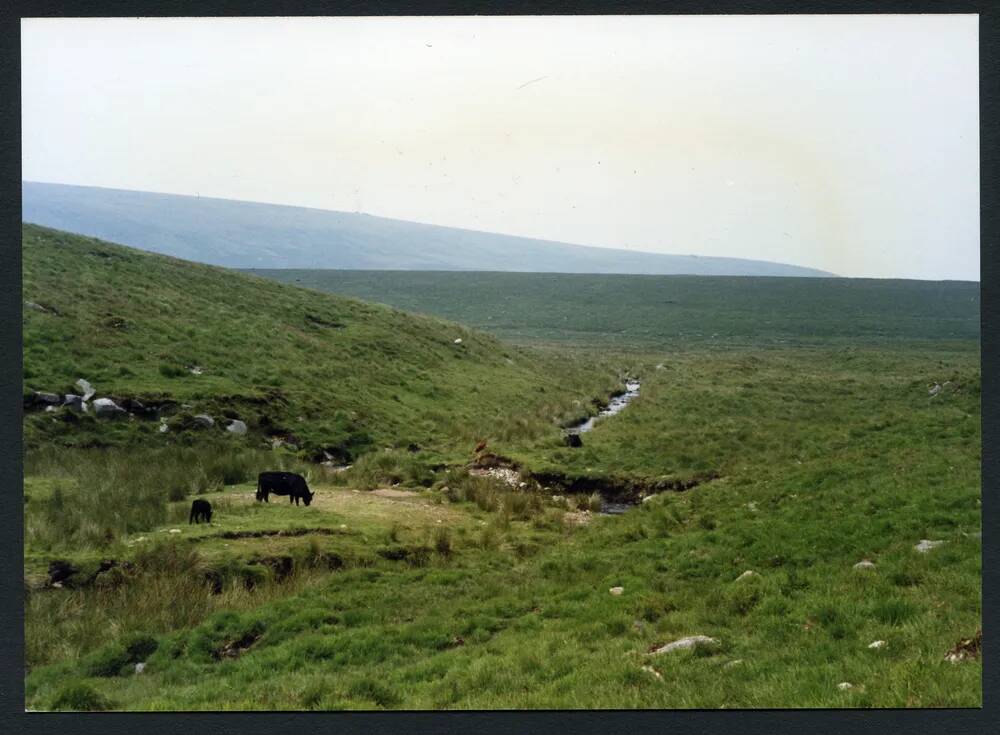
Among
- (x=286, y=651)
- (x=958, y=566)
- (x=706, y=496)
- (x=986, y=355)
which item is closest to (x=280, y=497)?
(x=286, y=651)

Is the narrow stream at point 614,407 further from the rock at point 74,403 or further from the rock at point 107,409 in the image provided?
the rock at point 74,403

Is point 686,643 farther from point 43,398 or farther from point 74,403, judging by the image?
point 43,398

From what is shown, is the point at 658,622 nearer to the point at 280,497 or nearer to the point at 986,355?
the point at 986,355

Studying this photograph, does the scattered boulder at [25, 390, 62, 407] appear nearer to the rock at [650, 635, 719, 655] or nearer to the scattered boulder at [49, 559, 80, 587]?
the scattered boulder at [49, 559, 80, 587]

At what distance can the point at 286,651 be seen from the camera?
27.5 ft

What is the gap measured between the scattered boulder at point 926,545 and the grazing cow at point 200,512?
29.7 ft

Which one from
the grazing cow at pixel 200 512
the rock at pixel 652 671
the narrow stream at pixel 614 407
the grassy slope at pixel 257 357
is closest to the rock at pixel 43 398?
the grassy slope at pixel 257 357

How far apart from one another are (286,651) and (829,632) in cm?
582

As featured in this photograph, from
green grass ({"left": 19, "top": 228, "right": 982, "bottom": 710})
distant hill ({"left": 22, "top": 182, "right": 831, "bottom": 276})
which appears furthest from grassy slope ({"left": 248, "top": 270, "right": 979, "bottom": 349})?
distant hill ({"left": 22, "top": 182, "right": 831, "bottom": 276})

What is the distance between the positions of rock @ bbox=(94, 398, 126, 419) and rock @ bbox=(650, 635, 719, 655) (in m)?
8.57

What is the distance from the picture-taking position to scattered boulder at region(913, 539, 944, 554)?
351 inches

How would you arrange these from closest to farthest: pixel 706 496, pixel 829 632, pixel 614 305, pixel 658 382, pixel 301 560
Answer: pixel 829 632, pixel 301 560, pixel 706 496, pixel 658 382, pixel 614 305

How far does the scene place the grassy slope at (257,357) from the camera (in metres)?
11.5

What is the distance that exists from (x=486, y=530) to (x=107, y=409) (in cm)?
606
